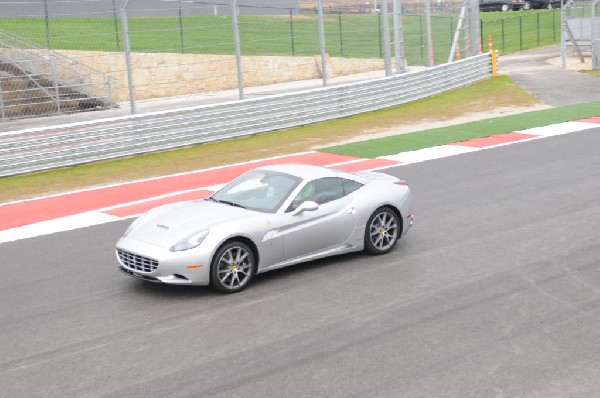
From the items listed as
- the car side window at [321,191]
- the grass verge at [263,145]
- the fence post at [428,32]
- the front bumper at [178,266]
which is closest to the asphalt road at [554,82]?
the grass verge at [263,145]

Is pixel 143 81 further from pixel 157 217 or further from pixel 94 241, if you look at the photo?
pixel 157 217

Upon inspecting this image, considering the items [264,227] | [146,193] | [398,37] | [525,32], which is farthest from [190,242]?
[525,32]

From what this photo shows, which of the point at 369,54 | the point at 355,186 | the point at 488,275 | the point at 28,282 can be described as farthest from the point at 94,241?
the point at 369,54

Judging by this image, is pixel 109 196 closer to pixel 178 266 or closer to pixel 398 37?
pixel 178 266

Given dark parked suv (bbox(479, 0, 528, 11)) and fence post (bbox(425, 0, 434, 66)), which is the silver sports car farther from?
dark parked suv (bbox(479, 0, 528, 11))

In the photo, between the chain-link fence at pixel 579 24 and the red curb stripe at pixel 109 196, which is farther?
the chain-link fence at pixel 579 24

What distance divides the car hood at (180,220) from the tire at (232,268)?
1.14ft

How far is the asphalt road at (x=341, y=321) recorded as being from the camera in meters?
7.36

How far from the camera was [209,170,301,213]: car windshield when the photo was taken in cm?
1073

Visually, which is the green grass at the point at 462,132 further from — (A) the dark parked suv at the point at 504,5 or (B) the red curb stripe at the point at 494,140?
(A) the dark parked suv at the point at 504,5

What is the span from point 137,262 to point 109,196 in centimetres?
693

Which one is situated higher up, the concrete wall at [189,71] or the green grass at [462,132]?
the concrete wall at [189,71]

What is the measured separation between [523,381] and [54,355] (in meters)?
4.09

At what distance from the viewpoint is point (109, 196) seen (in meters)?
16.6
